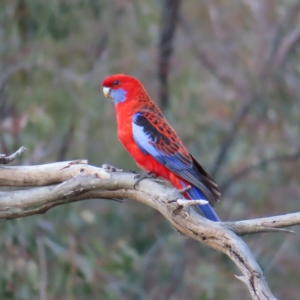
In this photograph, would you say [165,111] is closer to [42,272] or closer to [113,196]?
[42,272]

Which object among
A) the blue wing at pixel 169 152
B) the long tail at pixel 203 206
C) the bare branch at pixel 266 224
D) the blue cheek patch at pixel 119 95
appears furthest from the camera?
the blue cheek patch at pixel 119 95

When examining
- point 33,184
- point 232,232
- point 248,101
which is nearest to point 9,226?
point 33,184

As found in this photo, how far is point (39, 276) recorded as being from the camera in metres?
6.33

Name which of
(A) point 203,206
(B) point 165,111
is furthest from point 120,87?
(B) point 165,111

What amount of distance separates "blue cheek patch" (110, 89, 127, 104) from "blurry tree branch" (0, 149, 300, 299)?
60.6 inches

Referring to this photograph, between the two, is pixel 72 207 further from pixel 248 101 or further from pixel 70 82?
pixel 248 101

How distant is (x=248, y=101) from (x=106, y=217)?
2.53 metres

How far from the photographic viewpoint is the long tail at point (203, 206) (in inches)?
167

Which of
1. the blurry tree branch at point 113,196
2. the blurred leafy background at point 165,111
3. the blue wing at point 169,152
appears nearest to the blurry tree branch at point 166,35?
the blurred leafy background at point 165,111

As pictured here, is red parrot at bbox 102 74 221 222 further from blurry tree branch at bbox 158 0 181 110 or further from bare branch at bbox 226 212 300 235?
blurry tree branch at bbox 158 0 181 110

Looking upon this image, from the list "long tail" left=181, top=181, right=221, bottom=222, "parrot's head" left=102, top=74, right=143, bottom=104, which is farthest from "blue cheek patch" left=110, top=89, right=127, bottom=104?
"long tail" left=181, top=181, right=221, bottom=222

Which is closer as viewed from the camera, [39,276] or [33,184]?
[33,184]

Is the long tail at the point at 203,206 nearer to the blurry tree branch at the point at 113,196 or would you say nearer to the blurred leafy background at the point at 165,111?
the blurry tree branch at the point at 113,196

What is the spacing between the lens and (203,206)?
425 centimetres
